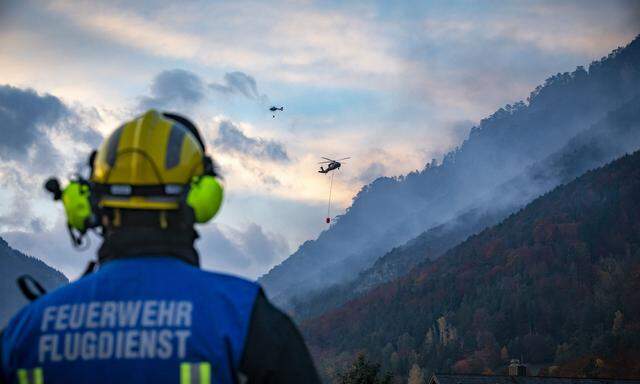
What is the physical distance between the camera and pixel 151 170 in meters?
4.22

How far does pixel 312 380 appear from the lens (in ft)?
13.0

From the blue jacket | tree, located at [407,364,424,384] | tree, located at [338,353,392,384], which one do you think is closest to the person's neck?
the blue jacket

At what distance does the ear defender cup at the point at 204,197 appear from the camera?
4.26 metres

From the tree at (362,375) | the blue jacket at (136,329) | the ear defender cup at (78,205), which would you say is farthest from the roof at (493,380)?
the blue jacket at (136,329)

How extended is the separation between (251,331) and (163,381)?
43cm

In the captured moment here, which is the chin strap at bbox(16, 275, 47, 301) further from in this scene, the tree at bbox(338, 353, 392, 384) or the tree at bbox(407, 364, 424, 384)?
the tree at bbox(407, 364, 424, 384)

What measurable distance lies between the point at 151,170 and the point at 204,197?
0.92 feet

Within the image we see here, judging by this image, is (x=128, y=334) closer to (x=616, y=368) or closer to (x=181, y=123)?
(x=181, y=123)

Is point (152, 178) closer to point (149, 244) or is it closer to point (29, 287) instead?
point (149, 244)

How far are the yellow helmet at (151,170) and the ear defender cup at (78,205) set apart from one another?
0.14 metres

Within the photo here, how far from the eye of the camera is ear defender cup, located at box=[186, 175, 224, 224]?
4262 millimetres

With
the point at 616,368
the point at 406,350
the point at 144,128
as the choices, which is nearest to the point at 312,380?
the point at 144,128

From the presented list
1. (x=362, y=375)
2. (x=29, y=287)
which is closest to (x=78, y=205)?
(x=29, y=287)

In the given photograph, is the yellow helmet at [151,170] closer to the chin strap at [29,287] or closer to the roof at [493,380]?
the chin strap at [29,287]
